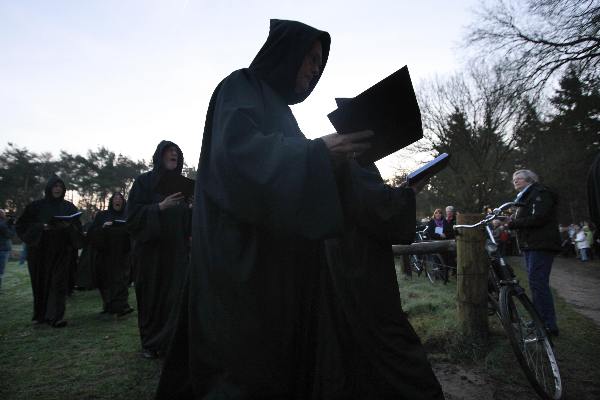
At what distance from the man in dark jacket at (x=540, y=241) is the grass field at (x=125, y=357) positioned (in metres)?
0.44

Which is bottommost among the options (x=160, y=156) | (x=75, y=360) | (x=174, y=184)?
(x=75, y=360)

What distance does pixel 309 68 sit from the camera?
72.8 inches

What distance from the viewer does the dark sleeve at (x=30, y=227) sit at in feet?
18.9

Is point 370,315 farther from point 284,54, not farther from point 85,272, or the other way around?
point 85,272

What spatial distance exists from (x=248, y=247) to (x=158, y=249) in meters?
3.13

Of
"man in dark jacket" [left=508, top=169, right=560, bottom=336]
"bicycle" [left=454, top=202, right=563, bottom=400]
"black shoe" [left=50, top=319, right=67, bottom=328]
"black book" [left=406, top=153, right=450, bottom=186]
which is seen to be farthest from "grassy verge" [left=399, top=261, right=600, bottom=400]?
"black shoe" [left=50, top=319, right=67, bottom=328]

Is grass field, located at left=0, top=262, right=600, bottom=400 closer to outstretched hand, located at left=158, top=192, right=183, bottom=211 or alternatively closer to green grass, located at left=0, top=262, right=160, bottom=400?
green grass, located at left=0, top=262, right=160, bottom=400

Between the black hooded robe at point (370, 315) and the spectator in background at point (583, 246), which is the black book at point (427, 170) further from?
the spectator in background at point (583, 246)

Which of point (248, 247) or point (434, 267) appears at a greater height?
point (248, 247)

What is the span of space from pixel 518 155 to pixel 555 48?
41.1 feet

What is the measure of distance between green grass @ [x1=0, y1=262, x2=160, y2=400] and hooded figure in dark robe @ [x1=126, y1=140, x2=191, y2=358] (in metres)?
0.41

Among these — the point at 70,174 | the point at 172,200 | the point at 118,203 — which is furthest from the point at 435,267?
the point at 70,174

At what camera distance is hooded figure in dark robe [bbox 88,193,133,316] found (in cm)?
629

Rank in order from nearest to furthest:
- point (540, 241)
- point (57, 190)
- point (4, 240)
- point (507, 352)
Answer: point (507, 352), point (540, 241), point (57, 190), point (4, 240)
